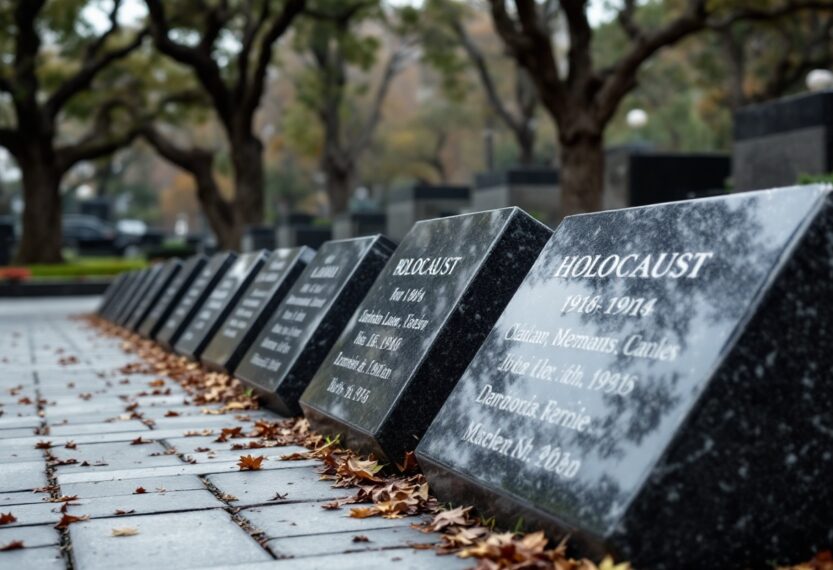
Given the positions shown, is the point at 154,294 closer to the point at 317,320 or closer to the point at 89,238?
the point at 317,320

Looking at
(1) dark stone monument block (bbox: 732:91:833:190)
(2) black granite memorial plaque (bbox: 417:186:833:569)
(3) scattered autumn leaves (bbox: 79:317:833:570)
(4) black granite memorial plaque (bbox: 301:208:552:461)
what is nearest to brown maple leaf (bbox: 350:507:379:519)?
(3) scattered autumn leaves (bbox: 79:317:833:570)

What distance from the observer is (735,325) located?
12.2 feet

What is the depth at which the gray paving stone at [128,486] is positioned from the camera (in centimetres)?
524

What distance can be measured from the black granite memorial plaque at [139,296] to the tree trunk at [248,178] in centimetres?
897

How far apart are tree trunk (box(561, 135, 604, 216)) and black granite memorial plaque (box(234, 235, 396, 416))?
37.1 feet

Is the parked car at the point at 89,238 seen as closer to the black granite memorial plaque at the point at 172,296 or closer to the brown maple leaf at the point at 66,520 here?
the black granite memorial plaque at the point at 172,296

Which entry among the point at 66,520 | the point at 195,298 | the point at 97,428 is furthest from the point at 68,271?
the point at 66,520

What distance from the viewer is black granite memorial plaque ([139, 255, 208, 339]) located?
14695mm

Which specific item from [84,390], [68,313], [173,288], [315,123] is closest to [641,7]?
[315,123]

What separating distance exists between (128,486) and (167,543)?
46.5 inches

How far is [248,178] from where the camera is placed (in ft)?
94.0

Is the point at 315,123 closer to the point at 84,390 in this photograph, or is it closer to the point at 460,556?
the point at 84,390

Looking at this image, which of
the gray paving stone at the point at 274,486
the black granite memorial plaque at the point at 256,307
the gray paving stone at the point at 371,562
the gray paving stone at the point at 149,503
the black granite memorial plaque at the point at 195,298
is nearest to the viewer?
the gray paving stone at the point at 371,562

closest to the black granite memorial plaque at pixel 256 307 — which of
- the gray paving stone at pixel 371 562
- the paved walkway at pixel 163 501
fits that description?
the paved walkway at pixel 163 501
